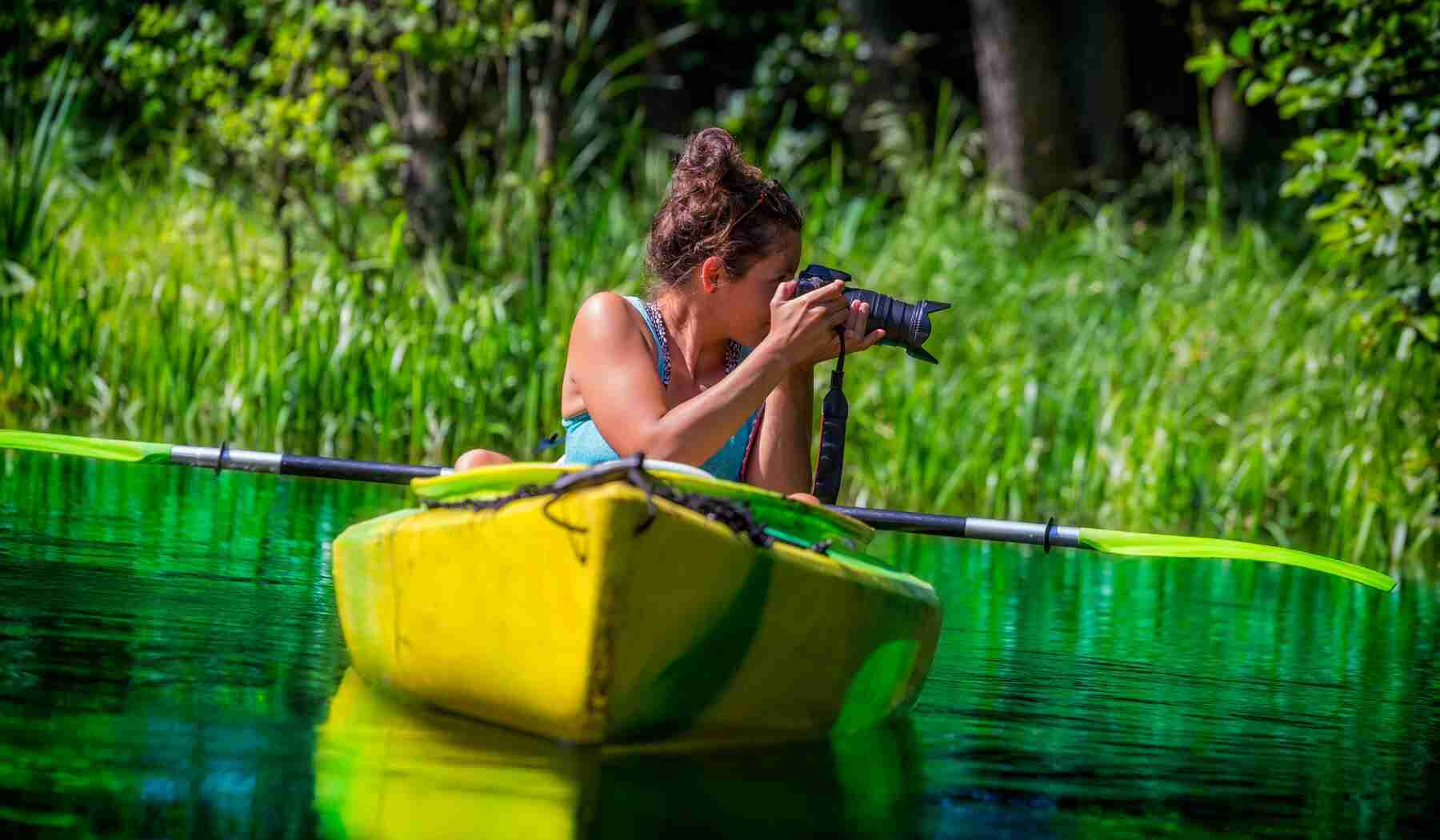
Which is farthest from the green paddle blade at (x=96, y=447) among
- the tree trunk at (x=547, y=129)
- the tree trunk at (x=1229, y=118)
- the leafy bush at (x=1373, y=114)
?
the tree trunk at (x=1229, y=118)

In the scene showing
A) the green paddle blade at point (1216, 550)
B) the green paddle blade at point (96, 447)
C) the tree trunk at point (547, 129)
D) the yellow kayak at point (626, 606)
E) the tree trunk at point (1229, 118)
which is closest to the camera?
the yellow kayak at point (626, 606)

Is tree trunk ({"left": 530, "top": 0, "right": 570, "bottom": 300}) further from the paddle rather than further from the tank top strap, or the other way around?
the tank top strap

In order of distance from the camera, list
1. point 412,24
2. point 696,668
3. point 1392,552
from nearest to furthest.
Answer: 1. point 696,668
2. point 1392,552
3. point 412,24

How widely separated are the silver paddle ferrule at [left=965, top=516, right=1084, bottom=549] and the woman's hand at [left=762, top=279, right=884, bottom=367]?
2.22ft

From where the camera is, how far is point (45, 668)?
3.13 m

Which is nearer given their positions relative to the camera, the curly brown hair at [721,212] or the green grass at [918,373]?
the curly brown hair at [721,212]

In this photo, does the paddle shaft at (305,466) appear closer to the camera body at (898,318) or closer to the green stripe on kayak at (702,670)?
the camera body at (898,318)

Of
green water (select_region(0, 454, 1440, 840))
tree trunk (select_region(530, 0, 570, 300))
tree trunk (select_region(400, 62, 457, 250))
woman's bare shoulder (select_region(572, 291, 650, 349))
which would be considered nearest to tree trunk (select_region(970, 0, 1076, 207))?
tree trunk (select_region(530, 0, 570, 300))

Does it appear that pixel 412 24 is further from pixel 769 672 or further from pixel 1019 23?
pixel 769 672

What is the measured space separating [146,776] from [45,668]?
72 centimetres

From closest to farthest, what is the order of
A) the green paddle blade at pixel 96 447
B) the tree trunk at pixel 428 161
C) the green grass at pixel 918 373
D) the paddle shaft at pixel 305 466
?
1. the paddle shaft at pixel 305 466
2. the green paddle blade at pixel 96 447
3. the green grass at pixel 918 373
4. the tree trunk at pixel 428 161

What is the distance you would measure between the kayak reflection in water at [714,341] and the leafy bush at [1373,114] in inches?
112

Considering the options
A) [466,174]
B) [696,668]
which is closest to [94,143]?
[466,174]

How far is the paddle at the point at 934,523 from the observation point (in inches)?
154
